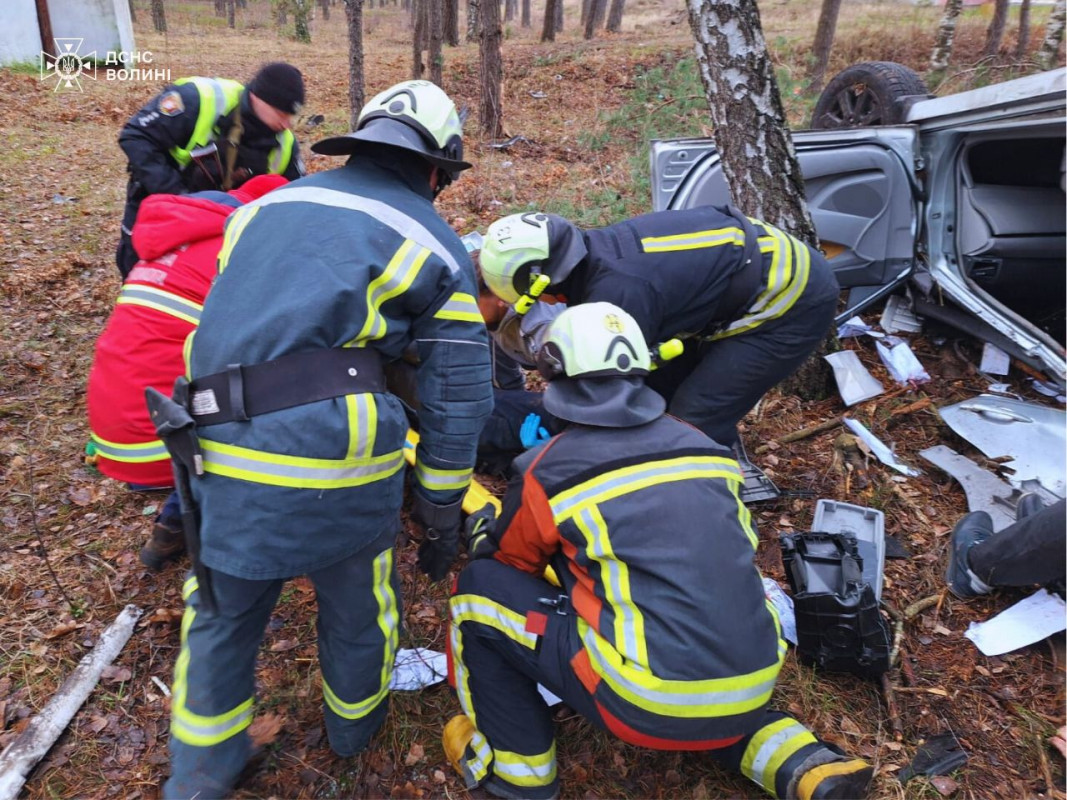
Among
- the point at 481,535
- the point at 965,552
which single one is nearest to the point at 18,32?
the point at 481,535

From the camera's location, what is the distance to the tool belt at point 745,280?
316 cm

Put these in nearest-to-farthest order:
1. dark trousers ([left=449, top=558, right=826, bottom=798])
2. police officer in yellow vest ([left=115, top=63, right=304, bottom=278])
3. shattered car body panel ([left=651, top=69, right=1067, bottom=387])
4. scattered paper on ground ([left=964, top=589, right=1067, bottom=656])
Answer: dark trousers ([left=449, top=558, right=826, bottom=798]) < scattered paper on ground ([left=964, top=589, right=1067, bottom=656]) < police officer in yellow vest ([left=115, top=63, right=304, bottom=278]) < shattered car body panel ([left=651, top=69, right=1067, bottom=387])

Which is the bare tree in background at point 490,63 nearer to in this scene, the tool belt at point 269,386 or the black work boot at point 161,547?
the black work boot at point 161,547

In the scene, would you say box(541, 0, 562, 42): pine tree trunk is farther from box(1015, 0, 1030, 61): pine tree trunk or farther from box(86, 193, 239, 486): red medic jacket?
box(86, 193, 239, 486): red medic jacket

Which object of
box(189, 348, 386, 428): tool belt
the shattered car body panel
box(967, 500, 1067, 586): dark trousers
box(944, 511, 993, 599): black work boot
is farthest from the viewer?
the shattered car body panel

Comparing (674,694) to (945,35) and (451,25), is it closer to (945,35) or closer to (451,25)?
(945,35)

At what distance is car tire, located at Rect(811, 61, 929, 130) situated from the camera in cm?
518

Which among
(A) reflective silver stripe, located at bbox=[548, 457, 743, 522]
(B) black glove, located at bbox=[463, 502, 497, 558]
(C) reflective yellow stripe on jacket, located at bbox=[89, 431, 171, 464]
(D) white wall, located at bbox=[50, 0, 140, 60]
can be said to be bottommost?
(B) black glove, located at bbox=[463, 502, 497, 558]

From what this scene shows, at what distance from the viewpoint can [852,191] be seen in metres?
4.62

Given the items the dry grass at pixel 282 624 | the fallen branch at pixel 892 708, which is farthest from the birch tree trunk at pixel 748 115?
the fallen branch at pixel 892 708

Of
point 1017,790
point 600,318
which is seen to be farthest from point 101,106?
point 1017,790

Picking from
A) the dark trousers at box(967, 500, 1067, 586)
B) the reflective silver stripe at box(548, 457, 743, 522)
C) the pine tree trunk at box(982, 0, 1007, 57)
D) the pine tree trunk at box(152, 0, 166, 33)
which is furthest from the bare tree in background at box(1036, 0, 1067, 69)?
the pine tree trunk at box(152, 0, 166, 33)

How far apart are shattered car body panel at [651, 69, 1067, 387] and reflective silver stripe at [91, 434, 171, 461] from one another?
3571 millimetres

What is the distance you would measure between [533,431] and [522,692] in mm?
1598
